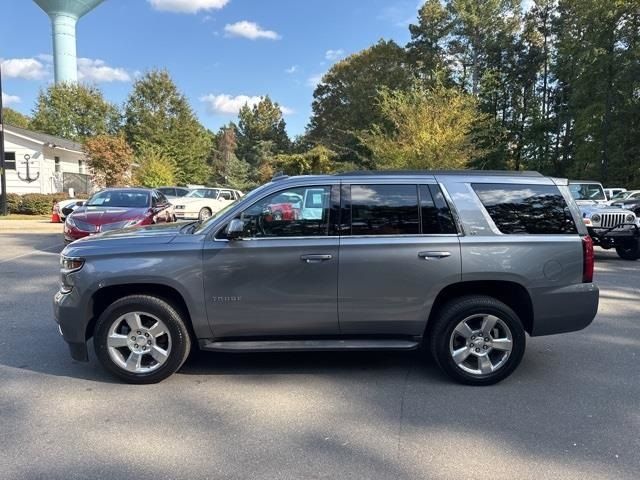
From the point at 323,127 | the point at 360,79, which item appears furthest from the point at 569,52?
the point at 323,127

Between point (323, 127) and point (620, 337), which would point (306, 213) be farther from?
point (323, 127)

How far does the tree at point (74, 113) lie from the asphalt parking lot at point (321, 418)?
47.8 meters

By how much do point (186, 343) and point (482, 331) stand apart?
256 centimetres

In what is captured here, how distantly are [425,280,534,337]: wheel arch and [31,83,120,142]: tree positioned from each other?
48562mm

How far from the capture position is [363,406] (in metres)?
4.02

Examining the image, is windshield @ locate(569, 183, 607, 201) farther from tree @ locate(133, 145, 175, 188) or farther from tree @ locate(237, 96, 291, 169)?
tree @ locate(237, 96, 291, 169)

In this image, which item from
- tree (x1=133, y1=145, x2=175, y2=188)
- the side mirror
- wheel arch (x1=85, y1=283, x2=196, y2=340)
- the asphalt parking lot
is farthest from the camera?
tree (x1=133, y1=145, x2=175, y2=188)

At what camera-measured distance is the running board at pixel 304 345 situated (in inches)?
171

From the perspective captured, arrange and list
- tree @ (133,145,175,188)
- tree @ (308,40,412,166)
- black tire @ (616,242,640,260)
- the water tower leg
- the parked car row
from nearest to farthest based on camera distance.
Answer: the parked car row, black tire @ (616,242,640,260), tree @ (133,145,175,188), the water tower leg, tree @ (308,40,412,166)

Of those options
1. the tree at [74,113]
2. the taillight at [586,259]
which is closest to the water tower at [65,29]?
the tree at [74,113]

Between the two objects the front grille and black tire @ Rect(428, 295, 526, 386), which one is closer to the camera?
black tire @ Rect(428, 295, 526, 386)

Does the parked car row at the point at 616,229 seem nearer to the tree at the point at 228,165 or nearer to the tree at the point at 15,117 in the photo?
the tree at the point at 228,165

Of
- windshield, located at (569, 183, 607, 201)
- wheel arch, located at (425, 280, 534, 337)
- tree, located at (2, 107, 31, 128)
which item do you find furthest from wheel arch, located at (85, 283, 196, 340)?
tree, located at (2, 107, 31, 128)

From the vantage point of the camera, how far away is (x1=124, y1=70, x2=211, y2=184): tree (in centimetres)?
4766
